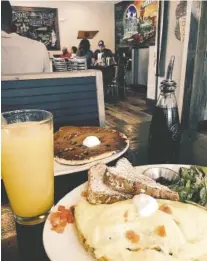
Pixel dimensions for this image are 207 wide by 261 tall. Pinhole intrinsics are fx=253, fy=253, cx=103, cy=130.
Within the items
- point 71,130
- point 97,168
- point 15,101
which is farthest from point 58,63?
point 97,168

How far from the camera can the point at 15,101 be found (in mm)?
1919

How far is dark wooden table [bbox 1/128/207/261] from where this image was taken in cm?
69

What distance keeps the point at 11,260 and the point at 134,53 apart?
32.7 feet

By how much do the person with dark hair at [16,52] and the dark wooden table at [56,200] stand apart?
1.80m

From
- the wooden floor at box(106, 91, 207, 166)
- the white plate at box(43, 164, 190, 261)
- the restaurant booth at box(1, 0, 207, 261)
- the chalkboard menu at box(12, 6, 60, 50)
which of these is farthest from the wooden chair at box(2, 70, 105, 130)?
the chalkboard menu at box(12, 6, 60, 50)

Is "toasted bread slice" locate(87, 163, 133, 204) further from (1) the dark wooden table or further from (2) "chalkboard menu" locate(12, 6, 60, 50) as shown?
(2) "chalkboard menu" locate(12, 6, 60, 50)

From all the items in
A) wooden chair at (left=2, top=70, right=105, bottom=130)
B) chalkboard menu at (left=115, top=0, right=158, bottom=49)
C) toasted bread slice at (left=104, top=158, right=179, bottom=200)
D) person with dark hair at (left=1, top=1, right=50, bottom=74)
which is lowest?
toasted bread slice at (left=104, top=158, right=179, bottom=200)

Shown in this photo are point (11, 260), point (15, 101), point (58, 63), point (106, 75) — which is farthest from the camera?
point (106, 75)

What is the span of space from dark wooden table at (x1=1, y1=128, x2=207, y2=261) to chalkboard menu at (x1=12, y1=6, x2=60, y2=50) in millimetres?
11201

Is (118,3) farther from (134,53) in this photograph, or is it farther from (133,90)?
(133,90)

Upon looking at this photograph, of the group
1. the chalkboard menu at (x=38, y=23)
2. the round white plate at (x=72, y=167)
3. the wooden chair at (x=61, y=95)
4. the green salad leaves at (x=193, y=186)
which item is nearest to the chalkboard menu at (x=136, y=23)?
the chalkboard menu at (x=38, y=23)

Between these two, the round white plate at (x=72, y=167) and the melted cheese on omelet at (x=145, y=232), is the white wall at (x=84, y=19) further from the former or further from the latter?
the melted cheese on omelet at (x=145, y=232)

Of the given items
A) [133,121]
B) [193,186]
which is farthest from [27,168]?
[133,121]

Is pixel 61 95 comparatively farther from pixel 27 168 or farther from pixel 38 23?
pixel 38 23
